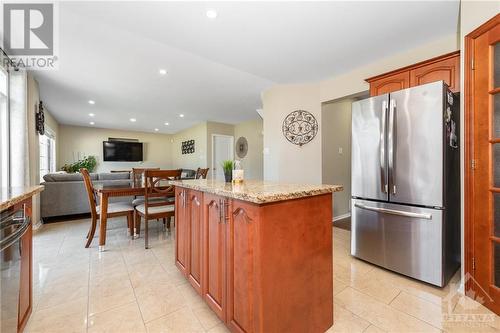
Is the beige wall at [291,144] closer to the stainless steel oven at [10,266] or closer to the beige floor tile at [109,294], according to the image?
the beige floor tile at [109,294]

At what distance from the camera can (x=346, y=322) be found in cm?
143

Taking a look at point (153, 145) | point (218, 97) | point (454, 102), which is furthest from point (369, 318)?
point (153, 145)

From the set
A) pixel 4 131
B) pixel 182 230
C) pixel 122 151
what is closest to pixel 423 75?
pixel 182 230

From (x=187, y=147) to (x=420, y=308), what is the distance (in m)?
7.60

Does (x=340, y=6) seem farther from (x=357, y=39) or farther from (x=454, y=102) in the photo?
(x=454, y=102)

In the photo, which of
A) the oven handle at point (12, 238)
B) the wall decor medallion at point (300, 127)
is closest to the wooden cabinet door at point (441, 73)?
the wall decor medallion at point (300, 127)

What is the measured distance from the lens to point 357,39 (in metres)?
2.39

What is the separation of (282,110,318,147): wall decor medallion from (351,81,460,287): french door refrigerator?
1.40 meters

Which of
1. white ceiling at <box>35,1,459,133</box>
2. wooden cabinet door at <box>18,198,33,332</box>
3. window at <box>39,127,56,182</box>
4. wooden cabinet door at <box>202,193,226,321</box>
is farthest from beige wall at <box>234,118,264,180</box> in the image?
window at <box>39,127,56,182</box>

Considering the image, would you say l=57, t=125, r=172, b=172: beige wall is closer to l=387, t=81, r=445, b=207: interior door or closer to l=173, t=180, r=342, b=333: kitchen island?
l=173, t=180, r=342, b=333: kitchen island

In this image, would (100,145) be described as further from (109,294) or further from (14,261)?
(14,261)

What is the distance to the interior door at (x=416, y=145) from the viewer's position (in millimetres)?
1799

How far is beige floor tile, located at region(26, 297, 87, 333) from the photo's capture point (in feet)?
4.46

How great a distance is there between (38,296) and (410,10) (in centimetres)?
396
